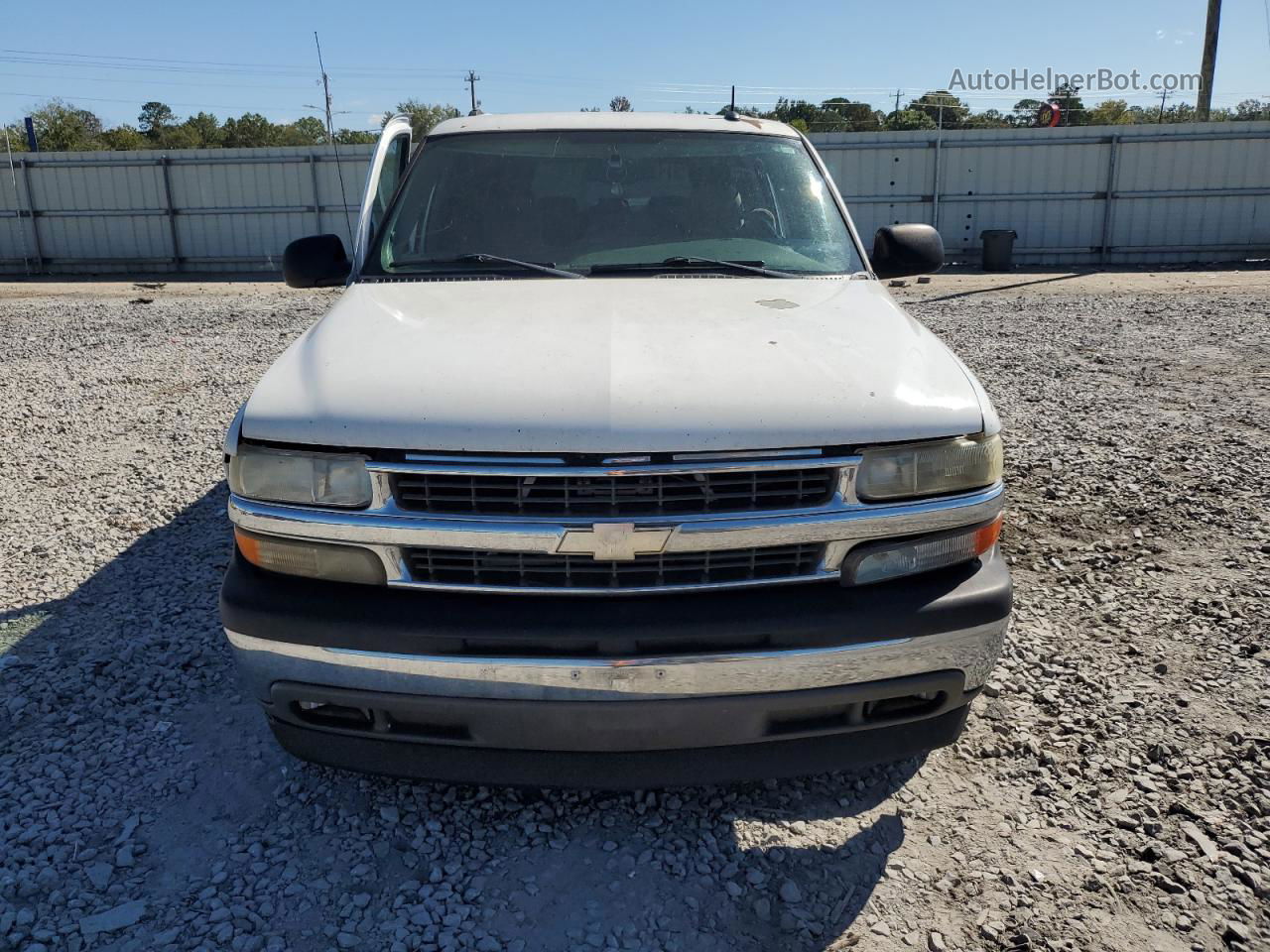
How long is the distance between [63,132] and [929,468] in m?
56.5

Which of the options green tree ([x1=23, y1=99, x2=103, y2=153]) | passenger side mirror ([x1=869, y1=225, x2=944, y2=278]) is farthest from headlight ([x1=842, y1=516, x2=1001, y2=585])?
green tree ([x1=23, y1=99, x2=103, y2=153])

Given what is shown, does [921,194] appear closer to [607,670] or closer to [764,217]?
[764,217]

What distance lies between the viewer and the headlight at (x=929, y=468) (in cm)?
241

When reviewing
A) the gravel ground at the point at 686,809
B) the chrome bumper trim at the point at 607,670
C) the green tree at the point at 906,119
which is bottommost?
the gravel ground at the point at 686,809

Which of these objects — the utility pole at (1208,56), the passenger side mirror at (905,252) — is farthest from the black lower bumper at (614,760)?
the utility pole at (1208,56)

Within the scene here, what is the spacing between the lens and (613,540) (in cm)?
232

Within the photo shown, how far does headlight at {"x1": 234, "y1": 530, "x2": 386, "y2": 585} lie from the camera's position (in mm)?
2416

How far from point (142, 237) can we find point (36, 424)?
16695mm

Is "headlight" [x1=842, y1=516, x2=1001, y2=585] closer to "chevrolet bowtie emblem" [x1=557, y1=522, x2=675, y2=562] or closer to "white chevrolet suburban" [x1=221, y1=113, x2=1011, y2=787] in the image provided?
"white chevrolet suburban" [x1=221, y1=113, x2=1011, y2=787]

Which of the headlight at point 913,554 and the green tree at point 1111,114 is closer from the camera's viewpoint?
the headlight at point 913,554

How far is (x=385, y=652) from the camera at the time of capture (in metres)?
2.34

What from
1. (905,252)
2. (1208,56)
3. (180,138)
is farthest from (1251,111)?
(180,138)

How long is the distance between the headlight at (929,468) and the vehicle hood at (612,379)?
0.05 m

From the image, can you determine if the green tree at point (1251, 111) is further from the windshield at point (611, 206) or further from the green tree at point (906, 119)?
the windshield at point (611, 206)
